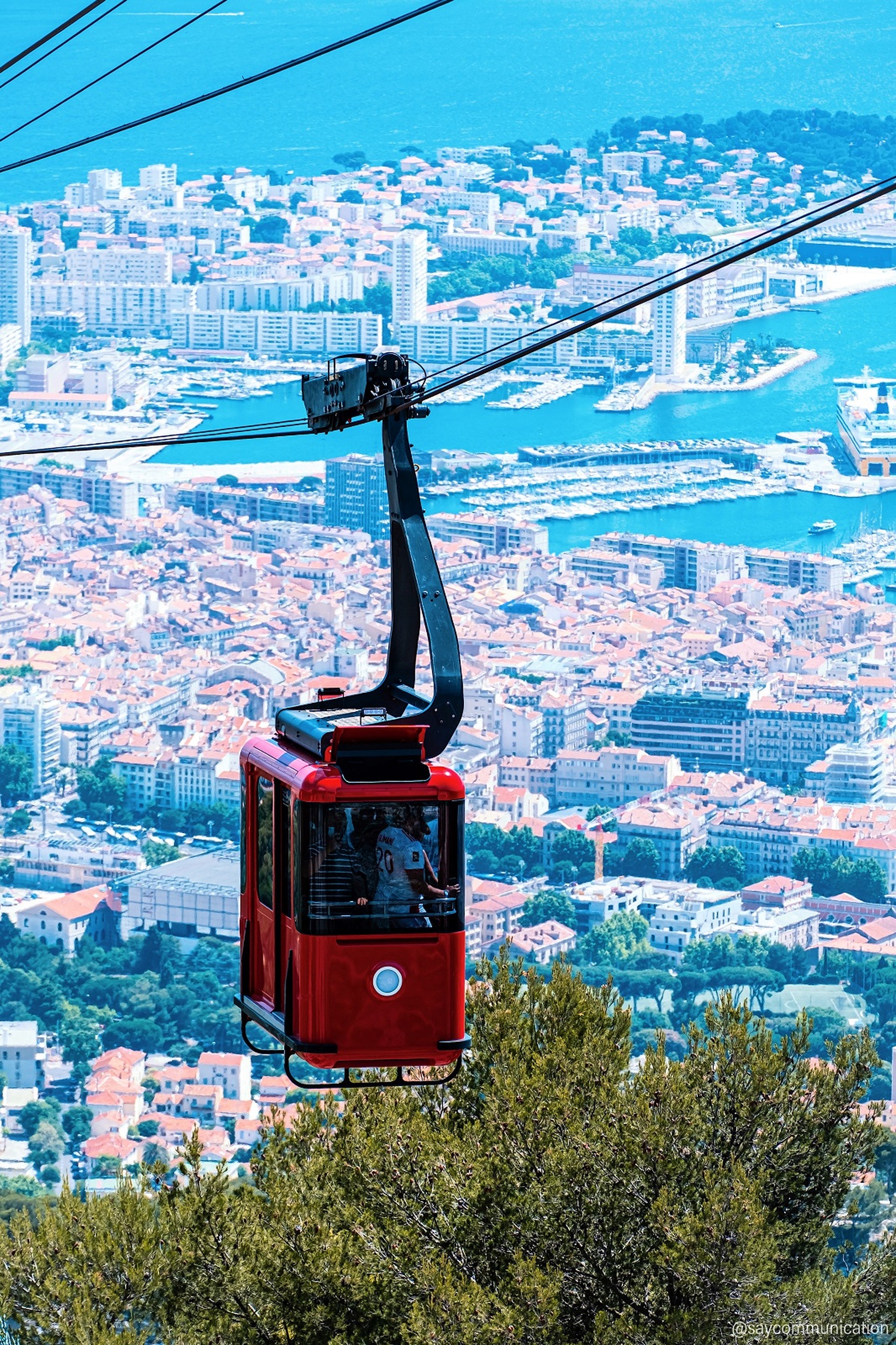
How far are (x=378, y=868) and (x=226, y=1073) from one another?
31.5 meters

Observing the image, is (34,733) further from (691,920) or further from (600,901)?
(691,920)

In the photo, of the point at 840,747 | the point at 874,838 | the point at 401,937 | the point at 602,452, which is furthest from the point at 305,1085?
the point at 602,452

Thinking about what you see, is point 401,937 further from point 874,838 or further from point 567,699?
point 567,699

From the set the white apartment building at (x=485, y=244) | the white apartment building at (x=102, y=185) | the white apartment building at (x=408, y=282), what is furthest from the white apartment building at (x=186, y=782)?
the white apartment building at (x=102, y=185)

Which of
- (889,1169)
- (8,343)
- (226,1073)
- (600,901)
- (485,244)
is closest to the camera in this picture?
(889,1169)

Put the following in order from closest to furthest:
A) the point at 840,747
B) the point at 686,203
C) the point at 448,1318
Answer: the point at 448,1318
the point at 840,747
the point at 686,203

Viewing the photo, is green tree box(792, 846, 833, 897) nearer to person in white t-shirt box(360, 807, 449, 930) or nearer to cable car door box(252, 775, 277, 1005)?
cable car door box(252, 775, 277, 1005)

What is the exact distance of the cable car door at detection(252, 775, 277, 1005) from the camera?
405 cm

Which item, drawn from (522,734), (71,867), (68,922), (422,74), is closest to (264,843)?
(68,922)

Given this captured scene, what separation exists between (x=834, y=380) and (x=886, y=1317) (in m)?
70.7

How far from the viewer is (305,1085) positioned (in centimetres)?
407

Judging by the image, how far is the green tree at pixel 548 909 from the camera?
144ft

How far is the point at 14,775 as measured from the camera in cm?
5128

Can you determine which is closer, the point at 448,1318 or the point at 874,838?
the point at 448,1318
